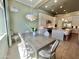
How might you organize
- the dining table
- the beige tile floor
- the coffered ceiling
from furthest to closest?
the coffered ceiling
the beige tile floor
the dining table

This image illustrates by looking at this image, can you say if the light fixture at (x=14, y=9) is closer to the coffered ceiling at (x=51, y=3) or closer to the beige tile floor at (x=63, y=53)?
the coffered ceiling at (x=51, y=3)

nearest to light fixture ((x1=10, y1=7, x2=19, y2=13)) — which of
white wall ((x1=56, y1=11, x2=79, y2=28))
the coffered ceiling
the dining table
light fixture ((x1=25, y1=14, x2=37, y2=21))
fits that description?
the coffered ceiling

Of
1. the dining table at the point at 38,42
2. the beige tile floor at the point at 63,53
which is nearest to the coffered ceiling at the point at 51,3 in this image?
the beige tile floor at the point at 63,53

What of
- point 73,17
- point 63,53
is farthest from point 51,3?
point 73,17

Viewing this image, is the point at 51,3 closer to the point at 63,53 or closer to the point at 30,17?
the point at 30,17

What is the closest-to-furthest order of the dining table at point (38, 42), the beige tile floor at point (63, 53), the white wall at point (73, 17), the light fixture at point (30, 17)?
the dining table at point (38, 42)
the beige tile floor at point (63, 53)
the light fixture at point (30, 17)
the white wall at point (73, 17)

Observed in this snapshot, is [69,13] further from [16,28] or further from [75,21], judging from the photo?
[16,28]

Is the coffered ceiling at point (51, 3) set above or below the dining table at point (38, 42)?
above

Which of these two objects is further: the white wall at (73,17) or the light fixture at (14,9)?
the white wall at (73,17)

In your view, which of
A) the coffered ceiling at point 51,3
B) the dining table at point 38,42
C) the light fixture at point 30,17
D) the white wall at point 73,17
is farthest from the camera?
the white wall at point 73,17

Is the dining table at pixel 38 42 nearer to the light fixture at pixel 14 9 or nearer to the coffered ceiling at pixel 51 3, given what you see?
the light fixture at pixel 14 9

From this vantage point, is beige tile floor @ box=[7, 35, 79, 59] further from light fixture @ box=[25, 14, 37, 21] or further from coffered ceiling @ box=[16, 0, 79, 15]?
coffered ceiling @ box=[16, 0, 79, 15]

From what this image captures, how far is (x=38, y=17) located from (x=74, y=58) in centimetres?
509

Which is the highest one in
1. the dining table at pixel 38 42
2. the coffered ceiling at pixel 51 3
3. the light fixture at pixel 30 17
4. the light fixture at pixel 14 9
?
the coffered ceiling at pixel 51 3
